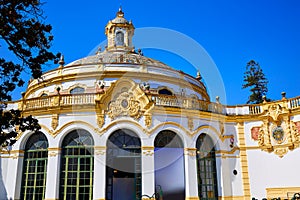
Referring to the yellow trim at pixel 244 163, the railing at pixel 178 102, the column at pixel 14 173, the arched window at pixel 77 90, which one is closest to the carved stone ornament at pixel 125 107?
the railing at pixel 178 102

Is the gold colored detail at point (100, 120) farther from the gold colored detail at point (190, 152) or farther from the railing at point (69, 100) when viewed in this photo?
the gold colored detail at point (190, 152)

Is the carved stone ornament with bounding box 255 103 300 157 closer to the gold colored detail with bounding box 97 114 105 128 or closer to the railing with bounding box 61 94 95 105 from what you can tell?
the gold colored detail with bounding box 97 114 105 128

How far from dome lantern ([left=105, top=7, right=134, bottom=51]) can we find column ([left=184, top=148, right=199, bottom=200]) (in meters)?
17.9

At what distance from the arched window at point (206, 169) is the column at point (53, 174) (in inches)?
350

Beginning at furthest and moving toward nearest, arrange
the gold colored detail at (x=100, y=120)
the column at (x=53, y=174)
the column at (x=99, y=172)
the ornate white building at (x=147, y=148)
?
the gold colored detail at (x=100, y=120) → the ornate white building at (x=147, y=148) → the column at (x=53, y=174) → the column at (x=99, y=172)

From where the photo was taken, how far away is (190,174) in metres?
19.4

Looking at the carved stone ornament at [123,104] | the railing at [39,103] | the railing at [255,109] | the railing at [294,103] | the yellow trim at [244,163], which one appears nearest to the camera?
the carved stone ornament at [123,104]

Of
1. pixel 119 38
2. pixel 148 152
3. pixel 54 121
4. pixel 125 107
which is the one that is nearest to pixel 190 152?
pixel 148 152

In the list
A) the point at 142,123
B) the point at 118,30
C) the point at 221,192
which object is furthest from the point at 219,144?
the point at 118,30

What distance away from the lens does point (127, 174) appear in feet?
70.9

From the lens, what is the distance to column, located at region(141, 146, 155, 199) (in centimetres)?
1823

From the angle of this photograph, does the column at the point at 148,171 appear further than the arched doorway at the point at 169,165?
No

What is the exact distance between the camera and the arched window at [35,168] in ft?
61.2

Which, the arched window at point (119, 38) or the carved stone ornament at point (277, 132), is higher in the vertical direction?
the arched window at point (119, 38)
